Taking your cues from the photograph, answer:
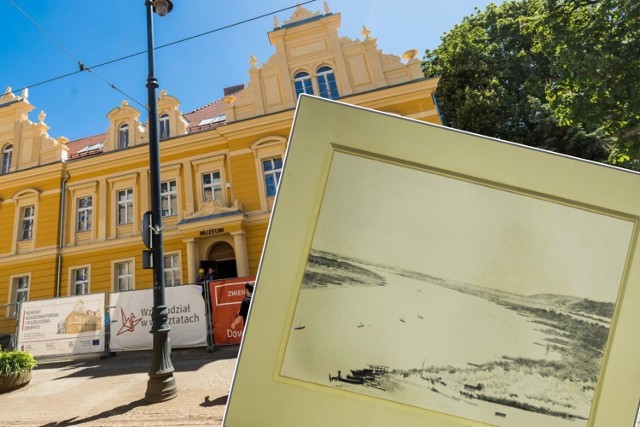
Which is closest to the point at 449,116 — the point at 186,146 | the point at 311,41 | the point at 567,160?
the point at 311,41

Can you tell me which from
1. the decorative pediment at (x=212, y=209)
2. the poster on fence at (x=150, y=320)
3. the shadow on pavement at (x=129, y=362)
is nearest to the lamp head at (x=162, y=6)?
the poster on fence at (x=150, y=320)

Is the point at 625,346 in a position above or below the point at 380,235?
below

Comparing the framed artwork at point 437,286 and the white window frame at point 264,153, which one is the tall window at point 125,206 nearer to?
the white window frame at point 264,153

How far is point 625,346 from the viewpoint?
0.95 meters

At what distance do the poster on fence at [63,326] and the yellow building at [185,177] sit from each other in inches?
206

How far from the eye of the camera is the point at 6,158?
18641mm

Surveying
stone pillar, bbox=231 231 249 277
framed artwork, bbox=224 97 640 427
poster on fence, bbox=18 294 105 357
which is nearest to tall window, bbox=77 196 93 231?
poster on fence, bbox=18 294 105 357

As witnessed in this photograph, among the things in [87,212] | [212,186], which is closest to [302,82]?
[212,186]

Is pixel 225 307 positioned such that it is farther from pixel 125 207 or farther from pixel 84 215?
pixel 84 215

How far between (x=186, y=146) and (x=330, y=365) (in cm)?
1711

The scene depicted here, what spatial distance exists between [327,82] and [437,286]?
15.9m

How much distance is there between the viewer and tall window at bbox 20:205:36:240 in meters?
17.2

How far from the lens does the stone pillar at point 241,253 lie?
1383cm

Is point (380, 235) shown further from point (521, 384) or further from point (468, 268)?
point (521, 384)
